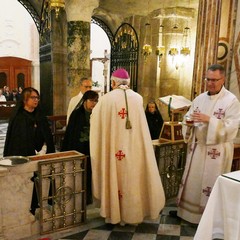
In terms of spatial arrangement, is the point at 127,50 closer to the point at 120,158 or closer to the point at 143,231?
the point at 120,158

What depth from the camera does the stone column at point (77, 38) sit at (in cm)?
769

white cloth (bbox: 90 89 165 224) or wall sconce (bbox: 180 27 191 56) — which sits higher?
wall sconce (bbox: 180 27 191 56)

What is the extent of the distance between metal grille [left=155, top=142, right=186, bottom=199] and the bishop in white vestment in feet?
2.78

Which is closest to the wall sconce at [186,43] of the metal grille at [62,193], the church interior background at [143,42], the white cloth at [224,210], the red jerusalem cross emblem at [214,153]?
the church interior background at [143,42]

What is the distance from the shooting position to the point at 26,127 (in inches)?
149

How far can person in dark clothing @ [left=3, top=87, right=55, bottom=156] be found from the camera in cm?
376

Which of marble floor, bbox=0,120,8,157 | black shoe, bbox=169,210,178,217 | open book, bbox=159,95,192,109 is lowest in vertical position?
marble floor, bbox=0,120,8,157

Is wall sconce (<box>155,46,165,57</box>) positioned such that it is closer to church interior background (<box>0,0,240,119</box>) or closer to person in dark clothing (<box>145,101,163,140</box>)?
church interior background (<box>0,0,240,119</box>)

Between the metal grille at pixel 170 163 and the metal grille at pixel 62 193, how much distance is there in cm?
130

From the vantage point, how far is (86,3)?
303 inches

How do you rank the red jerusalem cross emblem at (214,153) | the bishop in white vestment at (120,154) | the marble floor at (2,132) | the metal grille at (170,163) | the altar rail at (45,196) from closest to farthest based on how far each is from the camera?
the altar rail at (45,196) → the bishop in white vestment at (120,154) → the red jerusalem cross emblem at (214,153) → the metal grille at (170,163) → the marble floor at (2,132)

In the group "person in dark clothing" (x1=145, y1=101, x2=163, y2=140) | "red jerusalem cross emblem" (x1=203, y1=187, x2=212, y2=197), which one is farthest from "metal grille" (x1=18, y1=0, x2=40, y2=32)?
"red jerusalem cross emblem" (x1=203, y1=187, x2=212, y2=197)

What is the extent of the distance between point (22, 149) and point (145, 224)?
1841mm

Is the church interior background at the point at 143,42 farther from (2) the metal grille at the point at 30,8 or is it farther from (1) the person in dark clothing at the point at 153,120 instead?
(1) the person in dark clothing at the point at 153,120
